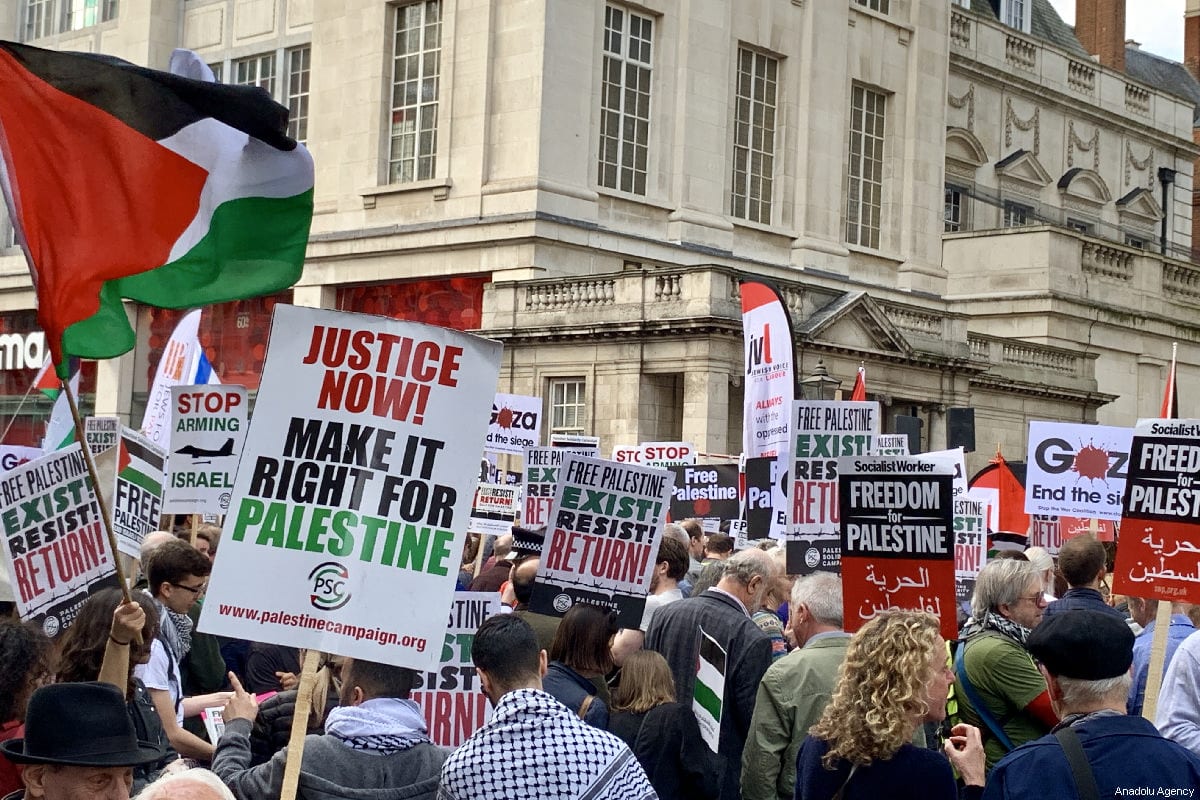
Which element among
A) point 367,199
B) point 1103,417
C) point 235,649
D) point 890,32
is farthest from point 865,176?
point 235,649

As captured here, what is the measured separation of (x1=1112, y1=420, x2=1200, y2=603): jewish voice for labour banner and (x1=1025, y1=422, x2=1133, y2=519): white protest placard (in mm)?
7390

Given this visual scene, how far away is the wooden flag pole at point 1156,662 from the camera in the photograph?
6.33m

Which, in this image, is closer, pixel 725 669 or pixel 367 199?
pixel 725 669

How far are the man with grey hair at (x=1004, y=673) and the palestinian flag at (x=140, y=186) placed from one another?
321 cm

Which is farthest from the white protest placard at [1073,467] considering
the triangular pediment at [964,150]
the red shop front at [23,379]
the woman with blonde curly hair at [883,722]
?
the triangular pediment at [964,150]

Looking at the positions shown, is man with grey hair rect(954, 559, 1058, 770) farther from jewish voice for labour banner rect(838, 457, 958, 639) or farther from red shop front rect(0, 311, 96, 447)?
red shop front rect(0, 311, 96, 447)

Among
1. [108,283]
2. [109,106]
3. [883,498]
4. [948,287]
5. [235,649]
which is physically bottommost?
[235,649]

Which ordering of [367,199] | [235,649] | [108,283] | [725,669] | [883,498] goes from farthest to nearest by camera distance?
[367,199], [235,649], [883,498], [725,669], [108,283]

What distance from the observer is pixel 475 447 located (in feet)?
19.4

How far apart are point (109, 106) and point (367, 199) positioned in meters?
25.7

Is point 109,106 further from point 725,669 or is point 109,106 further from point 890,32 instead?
point 890,32

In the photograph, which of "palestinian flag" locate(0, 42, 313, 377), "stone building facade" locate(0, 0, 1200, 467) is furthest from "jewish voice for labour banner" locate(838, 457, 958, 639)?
"stone building facade" locate(0, 0, 1200, 467)

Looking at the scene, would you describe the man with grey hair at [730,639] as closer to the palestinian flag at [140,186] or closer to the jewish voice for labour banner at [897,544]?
the jewish voice for labour banner at [897,544]

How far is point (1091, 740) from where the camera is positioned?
5.19 metres
